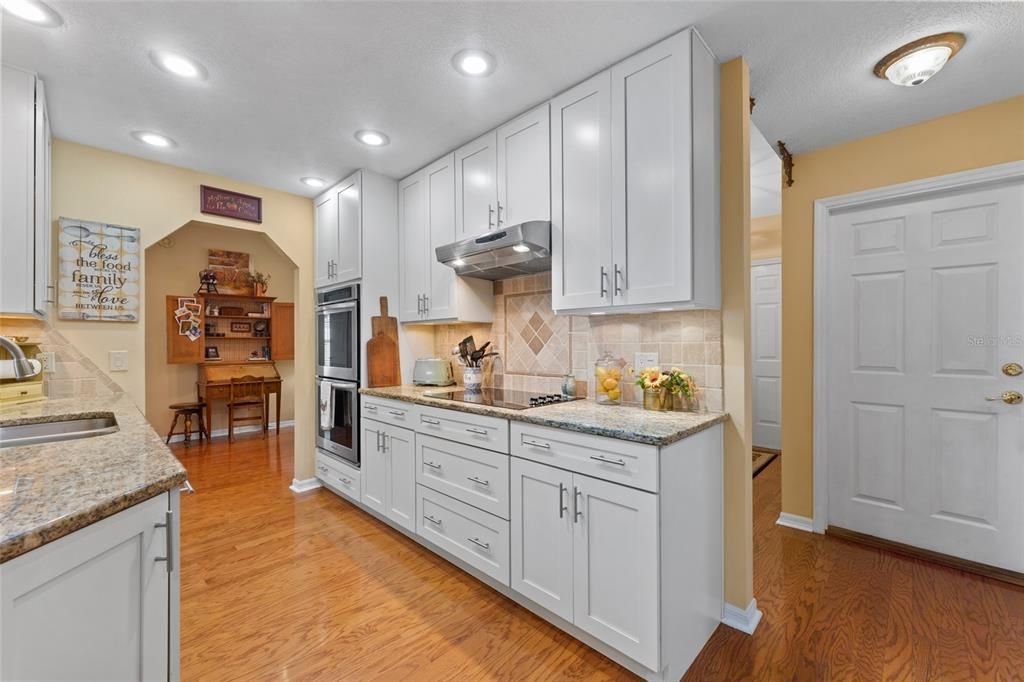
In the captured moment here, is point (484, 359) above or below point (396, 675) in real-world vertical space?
above

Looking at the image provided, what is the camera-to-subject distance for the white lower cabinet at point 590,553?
1.52 m

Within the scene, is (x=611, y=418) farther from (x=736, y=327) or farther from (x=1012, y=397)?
(x=1012, y=397)

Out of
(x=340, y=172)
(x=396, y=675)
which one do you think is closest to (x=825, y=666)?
(x=396, y=675)

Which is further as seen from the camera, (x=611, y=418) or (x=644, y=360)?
(x=644, y=360)

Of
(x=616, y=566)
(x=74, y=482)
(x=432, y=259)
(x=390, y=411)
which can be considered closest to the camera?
(x=74, y=482)

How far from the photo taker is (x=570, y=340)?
261cm

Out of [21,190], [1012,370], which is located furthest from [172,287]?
[1012,370]

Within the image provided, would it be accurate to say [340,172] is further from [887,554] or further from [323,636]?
[887,554]

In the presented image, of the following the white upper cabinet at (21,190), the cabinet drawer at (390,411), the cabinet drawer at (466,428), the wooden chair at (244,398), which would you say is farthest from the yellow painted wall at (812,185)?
the wooden chair at (244,398)

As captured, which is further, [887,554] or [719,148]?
[887,554]

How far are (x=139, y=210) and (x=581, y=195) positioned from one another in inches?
119

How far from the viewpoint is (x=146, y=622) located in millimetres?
909

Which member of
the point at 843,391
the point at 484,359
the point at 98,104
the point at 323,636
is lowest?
the point at 323,636

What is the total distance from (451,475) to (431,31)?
209cm
